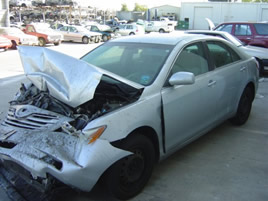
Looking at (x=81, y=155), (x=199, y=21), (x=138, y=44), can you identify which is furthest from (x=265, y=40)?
(x=199, y=21)

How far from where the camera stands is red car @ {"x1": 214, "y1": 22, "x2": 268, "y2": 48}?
11.6 meters

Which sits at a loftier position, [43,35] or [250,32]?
[250,32]

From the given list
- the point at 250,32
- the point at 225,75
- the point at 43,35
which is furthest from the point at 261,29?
the point at 43,35

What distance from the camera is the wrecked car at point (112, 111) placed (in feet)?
8.52

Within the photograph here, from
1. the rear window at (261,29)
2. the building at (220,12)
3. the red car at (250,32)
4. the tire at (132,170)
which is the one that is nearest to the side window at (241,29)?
the red car at (250,32)

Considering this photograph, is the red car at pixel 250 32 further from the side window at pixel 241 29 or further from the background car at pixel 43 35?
the background car at pixel 43 35

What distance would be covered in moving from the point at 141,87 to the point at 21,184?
1.59 m

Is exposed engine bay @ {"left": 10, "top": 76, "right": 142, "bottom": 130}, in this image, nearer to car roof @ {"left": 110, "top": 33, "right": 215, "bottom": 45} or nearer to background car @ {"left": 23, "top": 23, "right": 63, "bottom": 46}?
car roof @ {"left": 110, "top": 33, "right": 215, "bottom": 45}

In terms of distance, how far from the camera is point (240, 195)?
10.6 feet

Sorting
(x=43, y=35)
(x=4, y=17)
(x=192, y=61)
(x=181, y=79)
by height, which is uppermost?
(x=4, y=17)

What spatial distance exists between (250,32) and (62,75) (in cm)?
1059

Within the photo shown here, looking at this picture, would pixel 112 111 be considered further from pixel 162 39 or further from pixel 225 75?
pixel 225 75

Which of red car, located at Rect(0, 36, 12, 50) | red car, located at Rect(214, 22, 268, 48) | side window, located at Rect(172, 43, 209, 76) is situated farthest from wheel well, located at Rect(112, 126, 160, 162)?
red car, located at Rect(0, 36, 12, 50)

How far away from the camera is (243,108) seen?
5.16 m
